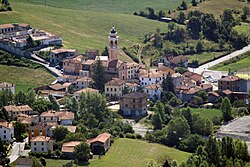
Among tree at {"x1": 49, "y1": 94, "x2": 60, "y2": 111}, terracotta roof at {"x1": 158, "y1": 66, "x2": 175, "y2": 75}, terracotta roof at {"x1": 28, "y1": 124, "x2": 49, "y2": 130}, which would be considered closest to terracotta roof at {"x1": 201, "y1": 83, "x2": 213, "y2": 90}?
terracotta roof at {"x1": 158, "y1": 66, "x2": 175, "y2": 75}

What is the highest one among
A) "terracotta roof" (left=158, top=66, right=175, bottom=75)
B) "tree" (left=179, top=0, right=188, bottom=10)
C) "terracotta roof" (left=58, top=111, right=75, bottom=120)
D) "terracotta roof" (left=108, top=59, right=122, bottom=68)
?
"tree" (left=179, top=0, right=188, bottom=10)

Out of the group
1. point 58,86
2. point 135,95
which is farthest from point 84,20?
point 135,95

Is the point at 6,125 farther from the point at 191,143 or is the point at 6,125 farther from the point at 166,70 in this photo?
the point at 166,70

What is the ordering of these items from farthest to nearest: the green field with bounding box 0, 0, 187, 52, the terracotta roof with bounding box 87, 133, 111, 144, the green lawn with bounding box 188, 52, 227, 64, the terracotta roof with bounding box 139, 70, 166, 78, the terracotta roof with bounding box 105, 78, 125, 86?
the green field with bounding box 0, 0, 187, 52 → the green lawn with bounding box 188, 52, 227, 64 → the terracotta roof with bounding box 139, 70, 166, 78 → the terracotta roof with bounding box 105, 78, 125, 86 → the terracotta roof with bounding box 87, 133, 111, 144

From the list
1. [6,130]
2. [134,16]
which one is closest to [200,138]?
[6,130]

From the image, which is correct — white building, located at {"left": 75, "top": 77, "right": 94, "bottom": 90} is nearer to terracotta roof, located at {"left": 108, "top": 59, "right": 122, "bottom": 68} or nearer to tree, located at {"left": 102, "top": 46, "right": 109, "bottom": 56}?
terracotta roof, located at {"left": 108, "top": 59, "right": 122, "bottom": 68}

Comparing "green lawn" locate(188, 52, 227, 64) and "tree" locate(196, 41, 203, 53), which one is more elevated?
"tree" locate(196, 41, 203, 53)
